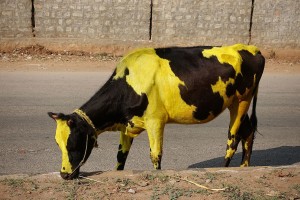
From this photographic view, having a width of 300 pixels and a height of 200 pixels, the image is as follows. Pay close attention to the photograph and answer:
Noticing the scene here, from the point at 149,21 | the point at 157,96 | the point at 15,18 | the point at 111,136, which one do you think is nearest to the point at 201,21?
the point at 149,21

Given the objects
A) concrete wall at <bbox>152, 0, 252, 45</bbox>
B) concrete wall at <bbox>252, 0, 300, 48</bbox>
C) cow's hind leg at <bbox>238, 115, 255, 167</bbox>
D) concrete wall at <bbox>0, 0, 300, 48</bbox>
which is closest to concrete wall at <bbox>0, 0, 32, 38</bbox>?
concrete wall at <bbox>0, 0, 300, 48</bbox>

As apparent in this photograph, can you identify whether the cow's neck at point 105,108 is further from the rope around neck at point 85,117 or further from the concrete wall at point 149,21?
the concrete wall at point 149,21

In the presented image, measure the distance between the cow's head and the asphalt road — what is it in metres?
1.69

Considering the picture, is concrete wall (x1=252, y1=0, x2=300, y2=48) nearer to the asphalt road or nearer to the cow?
the asphalt road

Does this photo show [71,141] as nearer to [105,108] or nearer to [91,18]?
[105,108]

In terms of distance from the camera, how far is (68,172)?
491cm

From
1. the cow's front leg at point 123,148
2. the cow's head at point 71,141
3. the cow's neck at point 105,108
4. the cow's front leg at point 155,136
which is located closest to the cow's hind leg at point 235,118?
the cow's front leg at point 155,136

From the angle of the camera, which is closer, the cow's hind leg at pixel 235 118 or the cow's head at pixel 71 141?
the cow's head at pixel 71 141

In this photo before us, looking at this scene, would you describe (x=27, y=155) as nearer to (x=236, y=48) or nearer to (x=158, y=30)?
(x=236, y=48)

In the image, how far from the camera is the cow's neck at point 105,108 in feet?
17.2

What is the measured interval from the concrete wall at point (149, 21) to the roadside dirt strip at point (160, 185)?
9.98m

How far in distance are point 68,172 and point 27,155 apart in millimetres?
2410

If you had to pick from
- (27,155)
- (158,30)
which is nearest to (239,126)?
(27,155)

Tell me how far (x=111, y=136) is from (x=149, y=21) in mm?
7223
